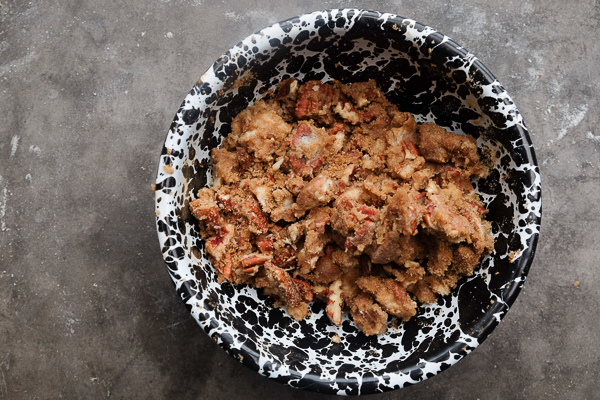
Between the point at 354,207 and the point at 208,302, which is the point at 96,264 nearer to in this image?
the point at 208,302

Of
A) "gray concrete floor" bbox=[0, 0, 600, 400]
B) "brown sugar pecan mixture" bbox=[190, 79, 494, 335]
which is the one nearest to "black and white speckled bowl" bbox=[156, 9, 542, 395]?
"brown sugar pecan mixture" bbox=[190, 79, 494, 335]

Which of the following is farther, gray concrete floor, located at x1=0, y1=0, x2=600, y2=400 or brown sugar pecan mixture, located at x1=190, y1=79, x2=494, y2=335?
gray concrete floor, located at x1=0, y1=0, x2=600, y2=400

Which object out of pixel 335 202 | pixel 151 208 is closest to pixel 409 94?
pixel 335 202

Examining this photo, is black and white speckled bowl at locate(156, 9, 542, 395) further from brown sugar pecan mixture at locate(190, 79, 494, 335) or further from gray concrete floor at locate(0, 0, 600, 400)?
gray concrete floor at locate(0, 0, 600, 400)

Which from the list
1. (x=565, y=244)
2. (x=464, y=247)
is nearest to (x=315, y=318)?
(x=464, y=247)

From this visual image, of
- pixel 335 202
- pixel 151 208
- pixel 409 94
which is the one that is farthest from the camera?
pixel 151 208

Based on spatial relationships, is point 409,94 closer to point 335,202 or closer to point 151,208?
point 335,202
